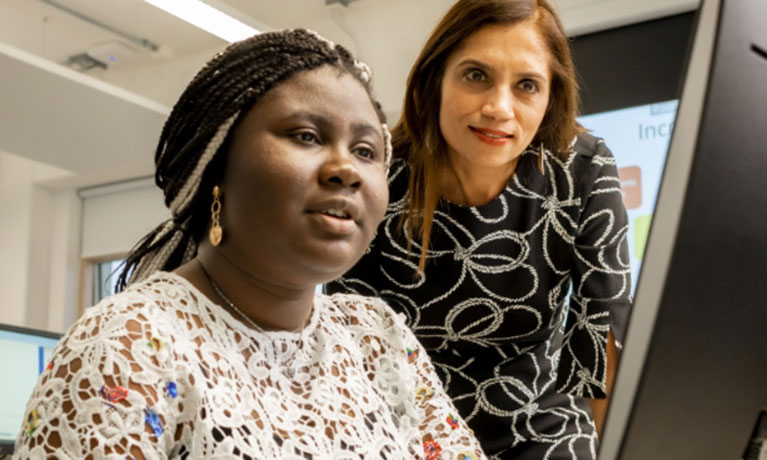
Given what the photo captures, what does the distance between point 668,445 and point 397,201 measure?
1200mm

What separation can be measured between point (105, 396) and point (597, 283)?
1090mm

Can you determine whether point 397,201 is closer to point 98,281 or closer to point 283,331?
point 283,331

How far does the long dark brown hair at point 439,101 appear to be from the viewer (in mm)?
1747

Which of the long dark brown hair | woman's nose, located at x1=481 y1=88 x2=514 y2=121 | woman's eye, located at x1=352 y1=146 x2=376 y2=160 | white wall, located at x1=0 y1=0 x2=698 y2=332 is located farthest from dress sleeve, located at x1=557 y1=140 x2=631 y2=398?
white wall, located at x1=0 y1=0 x2=698 y2=332

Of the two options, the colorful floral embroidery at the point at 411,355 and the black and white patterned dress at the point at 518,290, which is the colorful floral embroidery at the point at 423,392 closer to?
the colorful floral embroidery at the point at 411,355

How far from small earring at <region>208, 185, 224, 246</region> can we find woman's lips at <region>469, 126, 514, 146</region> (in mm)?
→ 690

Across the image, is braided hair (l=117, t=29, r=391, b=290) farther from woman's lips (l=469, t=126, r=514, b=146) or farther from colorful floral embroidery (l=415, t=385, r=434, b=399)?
woman's lips (l=469, t=126, r=514, b=146)

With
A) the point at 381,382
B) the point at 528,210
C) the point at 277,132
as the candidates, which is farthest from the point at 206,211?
the point at 528,210

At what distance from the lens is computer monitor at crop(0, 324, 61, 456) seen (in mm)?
2184

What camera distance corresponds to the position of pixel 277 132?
1.09 metres

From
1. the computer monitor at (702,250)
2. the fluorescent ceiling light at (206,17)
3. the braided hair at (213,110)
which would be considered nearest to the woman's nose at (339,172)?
the braided hair at (213,110)


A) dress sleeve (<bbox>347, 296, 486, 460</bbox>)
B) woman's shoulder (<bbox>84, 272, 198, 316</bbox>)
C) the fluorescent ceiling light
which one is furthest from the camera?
the fluorescent ceiling light

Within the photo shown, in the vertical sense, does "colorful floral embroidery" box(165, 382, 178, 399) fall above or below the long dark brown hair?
below

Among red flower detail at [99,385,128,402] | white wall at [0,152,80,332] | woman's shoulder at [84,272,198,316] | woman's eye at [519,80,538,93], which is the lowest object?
white wall at [0,152,80,332]
